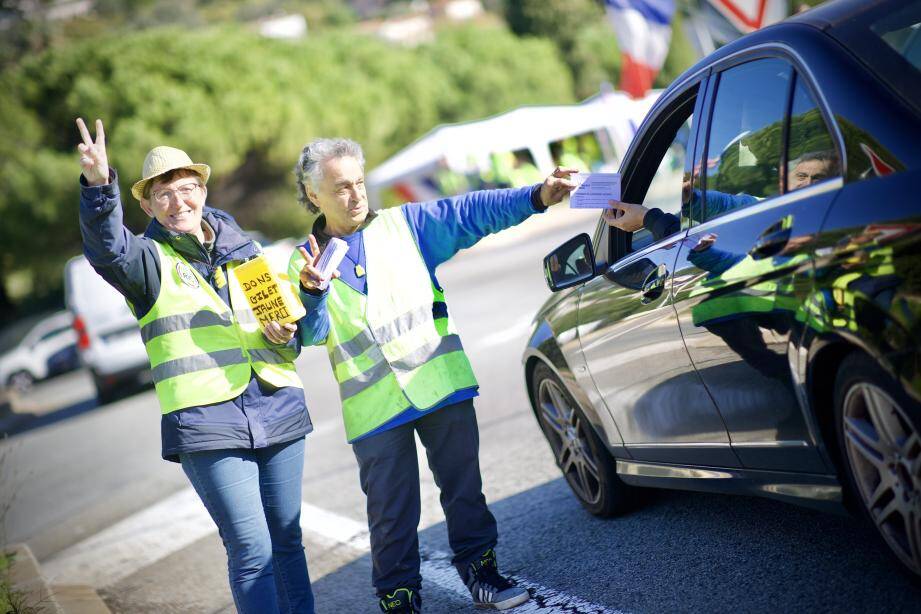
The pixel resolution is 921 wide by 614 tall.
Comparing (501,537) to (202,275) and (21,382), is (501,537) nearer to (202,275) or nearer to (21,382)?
(202,275)

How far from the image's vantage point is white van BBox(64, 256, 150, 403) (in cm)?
1480

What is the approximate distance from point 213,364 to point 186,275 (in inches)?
13.2

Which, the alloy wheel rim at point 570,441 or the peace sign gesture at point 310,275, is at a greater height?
the peace sign gesture at point 310,275

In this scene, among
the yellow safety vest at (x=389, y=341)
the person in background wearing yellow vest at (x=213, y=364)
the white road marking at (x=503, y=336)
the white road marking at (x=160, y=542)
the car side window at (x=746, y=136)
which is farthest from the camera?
the white road marking at (x=503, y=336)

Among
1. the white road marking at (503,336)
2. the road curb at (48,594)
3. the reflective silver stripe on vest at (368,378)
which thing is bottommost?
the white road marking at (503,336)

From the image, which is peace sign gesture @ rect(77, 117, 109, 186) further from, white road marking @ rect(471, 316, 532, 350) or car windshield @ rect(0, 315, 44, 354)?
car windshield @ rect(0, 315, 44, 354)

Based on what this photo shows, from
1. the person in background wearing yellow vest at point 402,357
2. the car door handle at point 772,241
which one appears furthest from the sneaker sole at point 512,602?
the car door handle at point 772,241

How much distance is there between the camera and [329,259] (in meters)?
3.77

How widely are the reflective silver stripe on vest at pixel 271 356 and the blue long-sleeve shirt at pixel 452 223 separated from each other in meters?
0.13

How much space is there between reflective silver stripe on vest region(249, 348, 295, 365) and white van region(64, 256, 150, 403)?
11.5 m

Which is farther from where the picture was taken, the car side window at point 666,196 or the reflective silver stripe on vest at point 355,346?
the reflective silver stripe on vest at point 355,346

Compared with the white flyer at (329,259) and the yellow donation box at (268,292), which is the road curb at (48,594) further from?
the white flyer at (329,259)

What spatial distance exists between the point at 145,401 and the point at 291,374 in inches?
430

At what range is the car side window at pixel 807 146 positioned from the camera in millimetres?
2807
